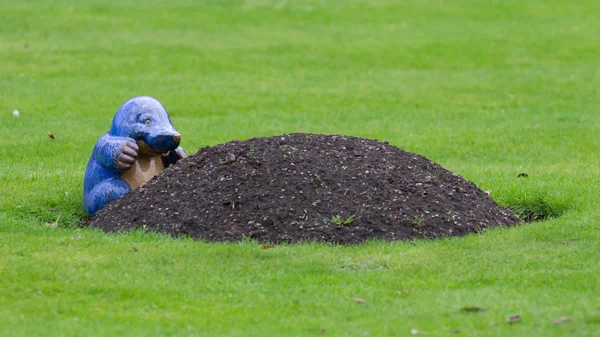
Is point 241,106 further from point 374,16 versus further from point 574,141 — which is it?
point 374,16

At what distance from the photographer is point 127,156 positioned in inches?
324

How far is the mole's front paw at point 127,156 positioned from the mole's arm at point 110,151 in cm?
3

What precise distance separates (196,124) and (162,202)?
5322 mm

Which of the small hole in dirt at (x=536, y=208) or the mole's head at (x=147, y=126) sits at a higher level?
the mole's head at (x=147, y=126)

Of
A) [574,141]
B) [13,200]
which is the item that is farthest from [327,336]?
[574,141]

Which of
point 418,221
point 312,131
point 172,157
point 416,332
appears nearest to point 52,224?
point 172,157

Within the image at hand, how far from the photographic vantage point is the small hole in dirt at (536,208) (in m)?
8.56

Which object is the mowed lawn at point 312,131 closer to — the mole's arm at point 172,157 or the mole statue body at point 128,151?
the mole statue body at point 128,151

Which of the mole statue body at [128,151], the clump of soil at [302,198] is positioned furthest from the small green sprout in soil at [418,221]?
the mole statue body at [128,151]

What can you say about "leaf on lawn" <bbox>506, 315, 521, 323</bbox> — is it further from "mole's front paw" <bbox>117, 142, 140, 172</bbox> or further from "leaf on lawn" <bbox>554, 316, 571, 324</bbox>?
"mole's front paw" <bbox>117, 142, 140, 172</bbox>

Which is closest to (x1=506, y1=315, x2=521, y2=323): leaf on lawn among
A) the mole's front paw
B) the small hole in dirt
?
the small hole in dirt

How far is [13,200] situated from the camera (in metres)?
8.66

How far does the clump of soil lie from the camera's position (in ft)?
24.3

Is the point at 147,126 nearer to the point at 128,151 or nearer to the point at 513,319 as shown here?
the point at 128,151
